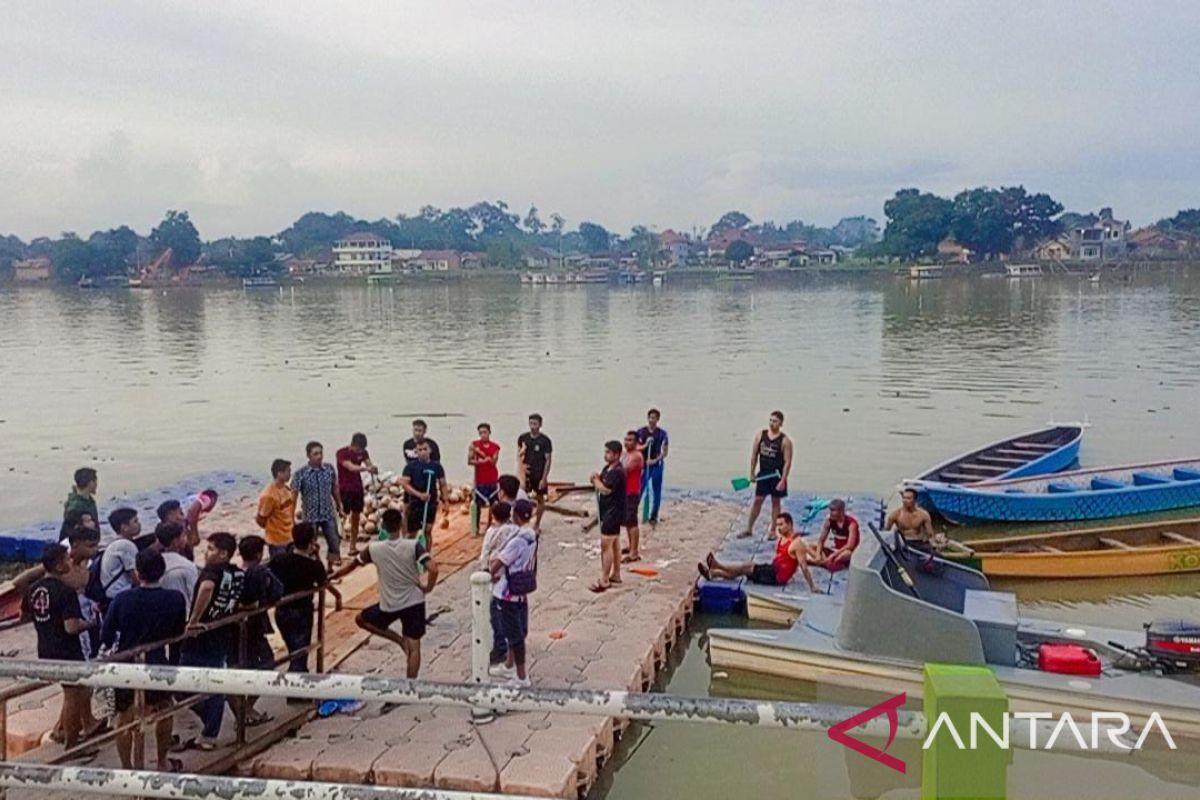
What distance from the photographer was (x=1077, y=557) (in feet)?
43.9

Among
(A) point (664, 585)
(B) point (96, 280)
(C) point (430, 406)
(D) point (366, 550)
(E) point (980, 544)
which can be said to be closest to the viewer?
(D) point (366, 550)

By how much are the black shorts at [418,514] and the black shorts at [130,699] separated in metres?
5.66

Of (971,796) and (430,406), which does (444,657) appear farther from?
(430,406)

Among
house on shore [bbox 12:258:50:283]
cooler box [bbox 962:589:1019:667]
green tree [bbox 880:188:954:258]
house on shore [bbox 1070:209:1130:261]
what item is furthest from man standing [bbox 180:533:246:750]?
house on shore [bbox 12:258:50:283]

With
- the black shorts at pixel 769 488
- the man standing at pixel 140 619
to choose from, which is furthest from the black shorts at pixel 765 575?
the man standing at pixel 140 619

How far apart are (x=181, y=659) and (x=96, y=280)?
142 meters

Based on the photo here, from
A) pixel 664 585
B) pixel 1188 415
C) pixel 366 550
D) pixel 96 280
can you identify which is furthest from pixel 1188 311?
pixel 96 280

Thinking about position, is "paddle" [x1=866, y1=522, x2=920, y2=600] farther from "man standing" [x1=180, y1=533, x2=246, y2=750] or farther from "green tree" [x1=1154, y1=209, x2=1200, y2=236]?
"green tree" [x1=1154, y1=209, x2=1200, y2=236]

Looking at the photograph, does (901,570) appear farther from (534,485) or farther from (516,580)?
(534,485)

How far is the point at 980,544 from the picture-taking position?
13.8 m

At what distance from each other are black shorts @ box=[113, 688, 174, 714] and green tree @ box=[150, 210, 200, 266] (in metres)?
137

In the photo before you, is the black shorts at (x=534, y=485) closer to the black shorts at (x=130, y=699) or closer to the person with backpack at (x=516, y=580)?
the person with backpack at (x=516, y=580)

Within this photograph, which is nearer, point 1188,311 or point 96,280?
point 1188,311

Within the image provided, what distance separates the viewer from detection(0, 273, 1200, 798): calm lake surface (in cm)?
1328
